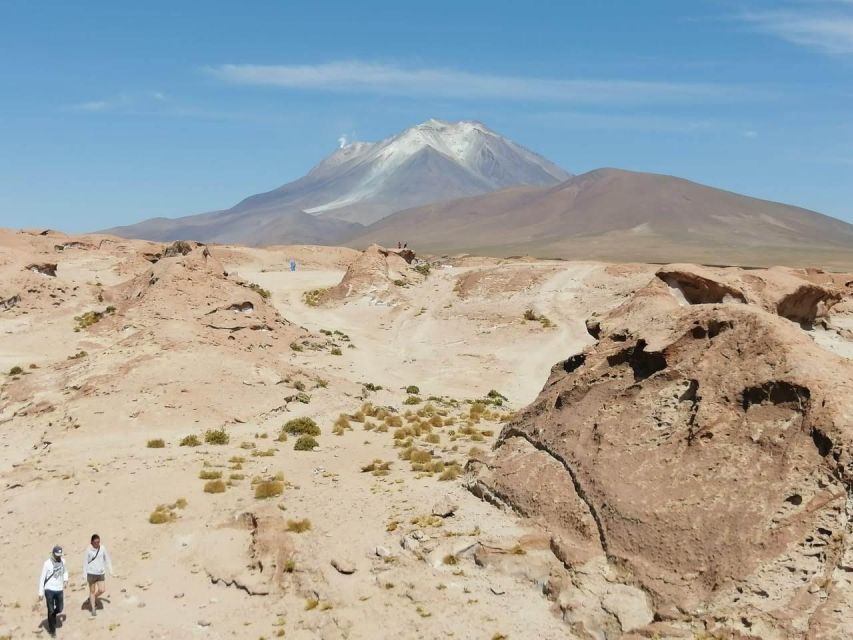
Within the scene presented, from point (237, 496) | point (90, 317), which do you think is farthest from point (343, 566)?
point (90, 317)

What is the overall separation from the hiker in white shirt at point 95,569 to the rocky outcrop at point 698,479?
21.9 ft

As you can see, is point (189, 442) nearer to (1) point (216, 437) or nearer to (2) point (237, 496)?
(1) point (216, 437)

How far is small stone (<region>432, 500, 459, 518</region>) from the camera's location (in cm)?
1459

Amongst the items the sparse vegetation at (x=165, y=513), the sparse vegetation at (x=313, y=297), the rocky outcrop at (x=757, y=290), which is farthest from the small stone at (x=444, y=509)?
the sparse vegetation at (x=313, y=297)

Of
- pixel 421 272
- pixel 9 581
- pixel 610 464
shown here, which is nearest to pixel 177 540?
pixel 9 581

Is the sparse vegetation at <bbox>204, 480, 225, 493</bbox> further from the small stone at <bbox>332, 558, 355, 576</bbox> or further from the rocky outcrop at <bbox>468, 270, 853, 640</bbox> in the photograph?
the rocky outcrop at <bbox>468, 270, 853, 640</bbox>

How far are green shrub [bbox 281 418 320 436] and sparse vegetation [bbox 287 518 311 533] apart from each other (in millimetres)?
7604

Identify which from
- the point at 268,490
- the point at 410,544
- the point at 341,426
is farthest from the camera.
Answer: the point at 341,426

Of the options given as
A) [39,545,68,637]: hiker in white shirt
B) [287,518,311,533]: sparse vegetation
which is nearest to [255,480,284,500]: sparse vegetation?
[287,518,311,533]: sparse vegetation

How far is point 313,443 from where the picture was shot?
21281mm

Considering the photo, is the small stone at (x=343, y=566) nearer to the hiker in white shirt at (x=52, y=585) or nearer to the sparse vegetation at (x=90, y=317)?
the hiker in white shirt at (x=52, y=585)

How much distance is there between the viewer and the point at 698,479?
12.1 m

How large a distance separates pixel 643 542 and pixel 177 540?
8730 millimetres

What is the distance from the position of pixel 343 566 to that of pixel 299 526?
186 cm
